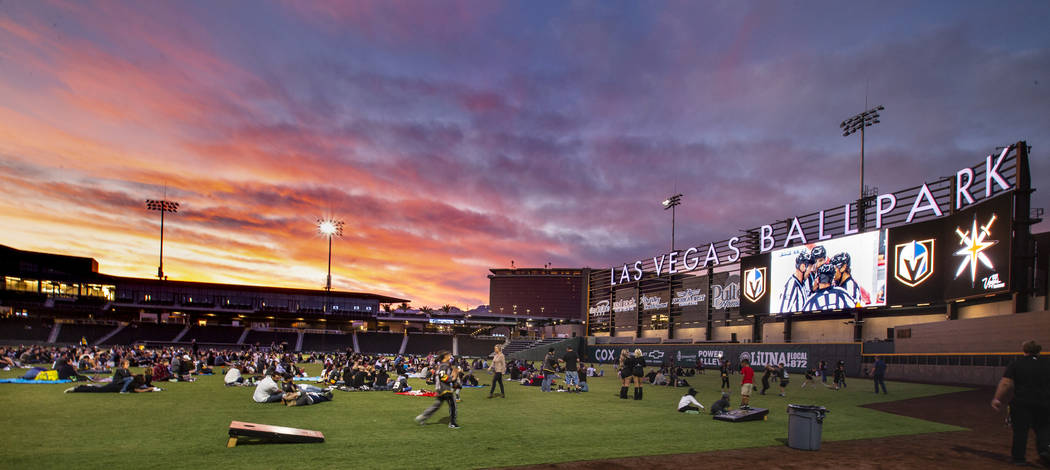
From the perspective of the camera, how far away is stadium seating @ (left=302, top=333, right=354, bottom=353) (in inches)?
3162

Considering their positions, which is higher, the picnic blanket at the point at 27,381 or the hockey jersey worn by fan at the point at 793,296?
the hockey jersey worn by fan at the point at 793,296

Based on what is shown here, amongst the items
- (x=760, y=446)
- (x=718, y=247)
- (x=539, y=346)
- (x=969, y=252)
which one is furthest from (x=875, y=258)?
(x=539, y=346)

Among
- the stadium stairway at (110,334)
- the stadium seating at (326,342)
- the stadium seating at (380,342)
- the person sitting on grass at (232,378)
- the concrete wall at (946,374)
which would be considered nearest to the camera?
the person sitting on grass at (232,378)

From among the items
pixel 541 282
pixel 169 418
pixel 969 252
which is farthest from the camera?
pixel 541 282

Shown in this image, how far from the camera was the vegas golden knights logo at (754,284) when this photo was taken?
42.8 m

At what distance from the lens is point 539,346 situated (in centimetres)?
6172

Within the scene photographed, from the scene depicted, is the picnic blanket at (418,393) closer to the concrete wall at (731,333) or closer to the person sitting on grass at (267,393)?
the person sitting on grass at (267,393)

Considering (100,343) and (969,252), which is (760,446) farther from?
(100,343)

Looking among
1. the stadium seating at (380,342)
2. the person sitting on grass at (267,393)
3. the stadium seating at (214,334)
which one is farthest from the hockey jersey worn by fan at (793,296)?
the stadium seating at (214,334)

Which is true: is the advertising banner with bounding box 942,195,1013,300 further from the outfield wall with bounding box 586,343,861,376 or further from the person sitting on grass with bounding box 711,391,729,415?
the person sitting on grass with bounding box 711,391,729,415

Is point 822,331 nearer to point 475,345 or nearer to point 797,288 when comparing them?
point 797,288

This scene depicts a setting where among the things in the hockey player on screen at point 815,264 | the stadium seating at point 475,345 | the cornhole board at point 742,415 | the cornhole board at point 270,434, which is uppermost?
the hockey player on screen at point 815,264

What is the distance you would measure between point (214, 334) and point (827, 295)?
249 ft

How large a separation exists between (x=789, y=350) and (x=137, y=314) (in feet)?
308
